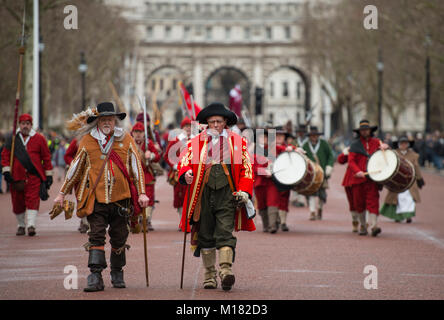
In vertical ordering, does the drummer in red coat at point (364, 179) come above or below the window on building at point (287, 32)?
below

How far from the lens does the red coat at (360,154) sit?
48.8 feet

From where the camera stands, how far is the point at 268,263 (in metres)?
11.3

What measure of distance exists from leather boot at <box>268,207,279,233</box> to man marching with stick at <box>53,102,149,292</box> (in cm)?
610

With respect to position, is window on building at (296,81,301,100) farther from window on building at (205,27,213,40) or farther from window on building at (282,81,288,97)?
window on building at (205,27,213,40)

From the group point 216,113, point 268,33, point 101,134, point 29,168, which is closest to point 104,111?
point 101,134

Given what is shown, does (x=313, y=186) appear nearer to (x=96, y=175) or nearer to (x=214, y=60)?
(x=96, y=175)

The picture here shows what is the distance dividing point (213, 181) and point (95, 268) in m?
1.45

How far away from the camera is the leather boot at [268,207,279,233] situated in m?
15.3

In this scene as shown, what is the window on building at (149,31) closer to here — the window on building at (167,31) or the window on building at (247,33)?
the window on building at (167,31)

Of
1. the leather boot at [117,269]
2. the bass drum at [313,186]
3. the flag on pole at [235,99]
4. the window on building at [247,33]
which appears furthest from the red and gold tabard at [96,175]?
the window on building at [247,33]

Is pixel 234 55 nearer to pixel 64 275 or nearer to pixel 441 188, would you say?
pixel 441 188

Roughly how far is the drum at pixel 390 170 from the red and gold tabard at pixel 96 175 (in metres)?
6.12

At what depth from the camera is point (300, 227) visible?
16.5m

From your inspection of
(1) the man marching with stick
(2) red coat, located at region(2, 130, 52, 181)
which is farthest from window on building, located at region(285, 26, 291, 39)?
(1) the man marching with stick
